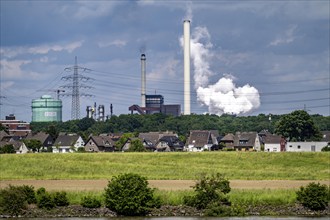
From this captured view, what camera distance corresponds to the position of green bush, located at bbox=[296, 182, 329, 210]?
48000 millimetres

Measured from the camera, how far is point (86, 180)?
218 ft

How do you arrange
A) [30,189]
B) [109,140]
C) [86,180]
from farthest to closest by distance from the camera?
[109,140] < [86,180] < [30,189]

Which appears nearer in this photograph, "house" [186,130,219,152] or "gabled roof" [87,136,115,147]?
"gabled roof" [87,136,115,147]

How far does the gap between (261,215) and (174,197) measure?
6610mm

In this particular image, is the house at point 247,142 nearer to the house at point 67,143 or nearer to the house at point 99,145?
the house at point 99,145

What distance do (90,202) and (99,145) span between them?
105 metres

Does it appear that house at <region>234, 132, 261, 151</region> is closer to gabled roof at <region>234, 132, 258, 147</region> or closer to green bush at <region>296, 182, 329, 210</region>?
gabled roof at <region>234, 132, 258, 147</region>

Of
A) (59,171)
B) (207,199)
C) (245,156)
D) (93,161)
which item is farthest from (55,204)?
(245,156)

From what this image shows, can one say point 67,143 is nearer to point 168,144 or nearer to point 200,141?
point 168,144

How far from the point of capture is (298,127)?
437 feet

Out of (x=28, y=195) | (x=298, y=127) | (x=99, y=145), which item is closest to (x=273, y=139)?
(x=298, y=127)

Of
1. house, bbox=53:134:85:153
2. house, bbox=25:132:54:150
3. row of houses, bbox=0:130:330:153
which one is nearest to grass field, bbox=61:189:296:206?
row of houses, bbox=0:130:330:153

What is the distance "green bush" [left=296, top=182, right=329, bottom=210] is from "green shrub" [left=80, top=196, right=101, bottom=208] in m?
14.7

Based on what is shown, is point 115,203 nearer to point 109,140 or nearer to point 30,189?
point 30,189
